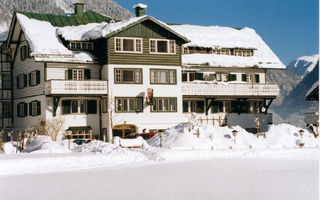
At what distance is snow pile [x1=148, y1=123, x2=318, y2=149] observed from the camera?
116 ft

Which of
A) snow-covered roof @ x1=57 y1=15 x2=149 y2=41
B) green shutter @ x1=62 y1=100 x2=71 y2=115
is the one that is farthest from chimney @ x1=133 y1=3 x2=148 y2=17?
green shutter @ x1=62 y1=100 x2=71 y2=115

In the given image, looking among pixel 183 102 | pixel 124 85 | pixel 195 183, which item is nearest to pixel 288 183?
pixel 195 183

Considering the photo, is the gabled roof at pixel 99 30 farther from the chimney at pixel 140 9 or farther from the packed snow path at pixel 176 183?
the packed snow path at pixel 176 183

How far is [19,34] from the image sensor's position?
167ft

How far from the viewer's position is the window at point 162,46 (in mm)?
48969

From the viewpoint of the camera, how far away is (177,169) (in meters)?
24.3

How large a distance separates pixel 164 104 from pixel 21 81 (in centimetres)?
1253

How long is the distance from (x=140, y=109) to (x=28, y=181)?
27.3m

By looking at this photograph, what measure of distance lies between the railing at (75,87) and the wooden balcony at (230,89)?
7620mm

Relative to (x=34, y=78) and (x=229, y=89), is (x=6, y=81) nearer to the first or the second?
(x=34, y=78)

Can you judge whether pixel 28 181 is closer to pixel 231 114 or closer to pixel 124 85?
pixel 124 85

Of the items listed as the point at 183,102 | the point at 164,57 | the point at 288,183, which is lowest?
the point at 288,183

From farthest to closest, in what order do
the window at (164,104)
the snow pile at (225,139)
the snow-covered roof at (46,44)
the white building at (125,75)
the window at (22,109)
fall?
the window at (22,109)
the window at (164,104)
the white building at (125,75)
the snow-covered roof at (46,44)
the snow pile at (225,139)

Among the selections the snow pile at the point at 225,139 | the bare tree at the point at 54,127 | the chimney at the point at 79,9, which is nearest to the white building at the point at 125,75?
the chimney at the point at 79,9
